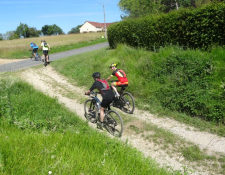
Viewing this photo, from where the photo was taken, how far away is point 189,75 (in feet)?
26.0

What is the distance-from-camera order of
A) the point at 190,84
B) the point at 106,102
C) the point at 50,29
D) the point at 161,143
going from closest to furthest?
the point at 161,143 → the point at 106,102 → the point at 190,84 → the point at 50,29

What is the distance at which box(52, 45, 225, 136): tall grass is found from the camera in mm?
6617

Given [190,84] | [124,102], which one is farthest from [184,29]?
[124,102]

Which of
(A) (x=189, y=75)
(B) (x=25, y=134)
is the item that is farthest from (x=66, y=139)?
(A) (x=189, y=75)

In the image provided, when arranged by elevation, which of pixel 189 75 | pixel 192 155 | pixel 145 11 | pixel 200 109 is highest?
pixel 145 11

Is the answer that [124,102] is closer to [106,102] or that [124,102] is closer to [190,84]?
[106,102]

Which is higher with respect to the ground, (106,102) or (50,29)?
(50,29)

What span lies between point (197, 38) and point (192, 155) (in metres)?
6.34

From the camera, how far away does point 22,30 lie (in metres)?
132

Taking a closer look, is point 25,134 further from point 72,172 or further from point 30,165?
point 72,172

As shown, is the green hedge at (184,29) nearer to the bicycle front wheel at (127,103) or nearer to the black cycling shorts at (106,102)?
the bicycle front wheel at (127,103)

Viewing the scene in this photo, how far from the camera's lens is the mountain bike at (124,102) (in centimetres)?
740

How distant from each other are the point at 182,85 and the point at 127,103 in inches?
90.9

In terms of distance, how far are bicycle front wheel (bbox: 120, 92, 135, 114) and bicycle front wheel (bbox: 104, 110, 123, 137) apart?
5.08 feet
